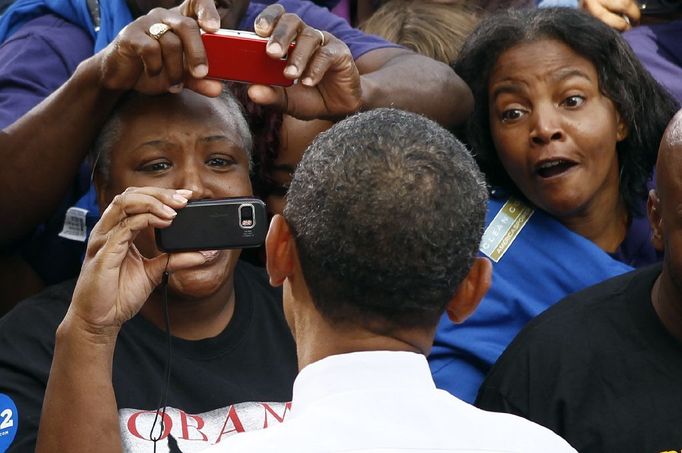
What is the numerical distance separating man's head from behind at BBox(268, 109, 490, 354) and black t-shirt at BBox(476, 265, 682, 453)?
2.72 ft

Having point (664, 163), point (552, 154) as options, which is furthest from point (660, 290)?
point (552, 154)

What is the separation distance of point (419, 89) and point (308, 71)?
0.53 meters

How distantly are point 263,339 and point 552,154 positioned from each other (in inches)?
37.0

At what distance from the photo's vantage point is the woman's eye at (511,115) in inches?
128

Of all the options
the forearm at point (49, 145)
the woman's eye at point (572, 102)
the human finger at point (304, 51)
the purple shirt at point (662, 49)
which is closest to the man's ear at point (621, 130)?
the woman's eye at point (572, 102)

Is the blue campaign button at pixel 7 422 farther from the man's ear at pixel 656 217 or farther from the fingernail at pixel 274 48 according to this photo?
the man's ear at pixel 656 217

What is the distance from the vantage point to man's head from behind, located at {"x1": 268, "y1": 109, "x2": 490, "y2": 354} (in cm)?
168

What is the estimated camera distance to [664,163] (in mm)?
2674

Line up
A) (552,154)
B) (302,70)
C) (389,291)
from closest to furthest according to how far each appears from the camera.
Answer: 1. (389,291)
2. (302,70)
3. (552,154)

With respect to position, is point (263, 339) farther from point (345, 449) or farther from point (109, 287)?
point (345, 449)

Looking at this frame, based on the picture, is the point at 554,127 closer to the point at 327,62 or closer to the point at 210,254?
the point at 327,62

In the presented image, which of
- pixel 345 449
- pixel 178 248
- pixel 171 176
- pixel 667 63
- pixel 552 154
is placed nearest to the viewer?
pixel 345 449

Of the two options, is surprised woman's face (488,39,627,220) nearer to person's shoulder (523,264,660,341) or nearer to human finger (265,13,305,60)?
person's shoulder (523,264,660,341)

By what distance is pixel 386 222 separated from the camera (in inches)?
65.9
